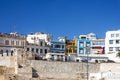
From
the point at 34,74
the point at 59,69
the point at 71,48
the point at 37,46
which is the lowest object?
the point at 34,74

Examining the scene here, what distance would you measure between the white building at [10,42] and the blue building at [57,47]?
28.1 feet

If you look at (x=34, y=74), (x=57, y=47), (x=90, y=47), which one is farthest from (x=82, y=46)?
(x=34, y=74)

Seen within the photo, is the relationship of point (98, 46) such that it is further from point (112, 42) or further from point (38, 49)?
point (38, 49)

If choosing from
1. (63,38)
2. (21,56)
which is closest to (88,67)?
(21,56)

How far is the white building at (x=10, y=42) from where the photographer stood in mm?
87100

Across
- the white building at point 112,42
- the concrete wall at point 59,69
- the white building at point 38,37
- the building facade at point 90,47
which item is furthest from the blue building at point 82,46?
the concrete wall at point 59,69

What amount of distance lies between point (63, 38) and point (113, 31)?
15041 millimetres

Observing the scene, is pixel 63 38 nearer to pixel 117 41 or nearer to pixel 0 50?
pixel 117 41

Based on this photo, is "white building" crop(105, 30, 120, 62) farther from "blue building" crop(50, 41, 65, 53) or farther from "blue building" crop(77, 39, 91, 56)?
"blue building" crop(50, 41, 65, 53)

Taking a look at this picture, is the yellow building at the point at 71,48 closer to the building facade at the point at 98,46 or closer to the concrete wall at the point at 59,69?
the building facade at the point at 98,46

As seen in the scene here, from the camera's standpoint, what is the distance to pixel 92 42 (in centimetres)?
10244

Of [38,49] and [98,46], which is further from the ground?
[98,46]

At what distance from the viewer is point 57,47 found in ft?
331

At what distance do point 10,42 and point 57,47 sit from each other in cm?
1495
